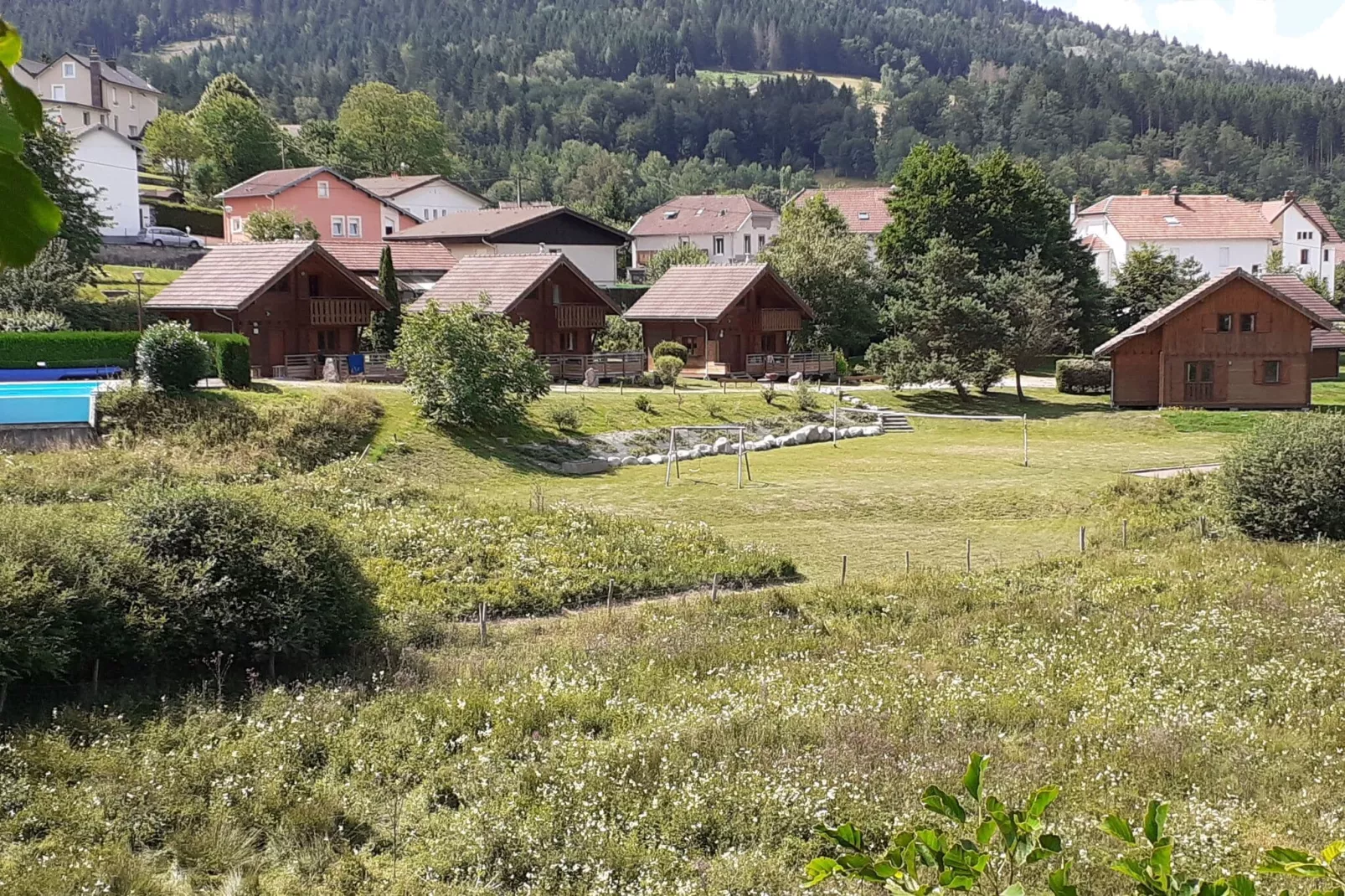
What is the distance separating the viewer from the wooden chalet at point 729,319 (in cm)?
5609

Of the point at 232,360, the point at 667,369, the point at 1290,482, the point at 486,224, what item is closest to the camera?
the point at 1290,482

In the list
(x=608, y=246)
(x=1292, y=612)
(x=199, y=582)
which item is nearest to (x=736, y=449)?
(x=1292, y=612)

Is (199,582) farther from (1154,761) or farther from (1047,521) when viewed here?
(1047,521)

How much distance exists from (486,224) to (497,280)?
2100 cm

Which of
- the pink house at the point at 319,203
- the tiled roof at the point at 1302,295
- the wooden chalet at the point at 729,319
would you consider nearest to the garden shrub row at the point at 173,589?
the wooden chalet at the point at 729,319

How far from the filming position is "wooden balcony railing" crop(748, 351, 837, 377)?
56.6 metres

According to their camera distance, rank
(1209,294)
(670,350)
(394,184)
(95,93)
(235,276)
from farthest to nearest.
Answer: (95,93)
(394,184)
(670,350)
(1209,294)
(235,276)

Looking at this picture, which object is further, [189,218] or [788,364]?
[189,218]

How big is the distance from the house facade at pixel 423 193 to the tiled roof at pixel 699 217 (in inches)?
678

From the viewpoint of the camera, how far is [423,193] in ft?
297

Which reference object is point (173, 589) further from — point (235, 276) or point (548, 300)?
point (548, 300)

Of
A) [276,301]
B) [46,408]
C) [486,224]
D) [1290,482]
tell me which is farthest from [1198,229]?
[46,408]

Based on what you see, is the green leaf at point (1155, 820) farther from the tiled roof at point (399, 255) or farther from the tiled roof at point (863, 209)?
the tiled roof at point (863, 209)

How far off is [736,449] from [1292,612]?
24.7 meters
